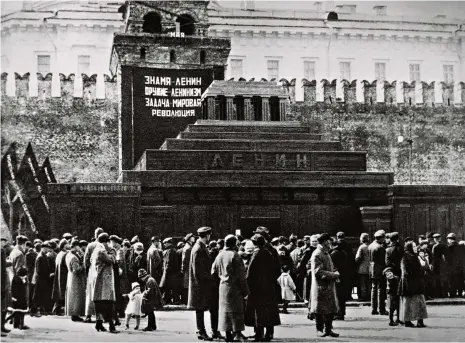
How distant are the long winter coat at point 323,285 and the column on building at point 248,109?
40.4 ft

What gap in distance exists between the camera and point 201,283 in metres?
10.7

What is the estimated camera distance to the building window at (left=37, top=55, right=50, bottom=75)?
118ft

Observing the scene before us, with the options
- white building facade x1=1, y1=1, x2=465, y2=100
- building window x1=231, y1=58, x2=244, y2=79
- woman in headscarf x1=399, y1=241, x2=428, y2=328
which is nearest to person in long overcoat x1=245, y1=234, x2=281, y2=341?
woman in headscarf x1=399, y1=241, x2=428, y2=328

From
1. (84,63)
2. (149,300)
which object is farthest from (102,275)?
(84,63)

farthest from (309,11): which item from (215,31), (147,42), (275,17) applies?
(147,42)

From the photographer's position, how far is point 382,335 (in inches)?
432

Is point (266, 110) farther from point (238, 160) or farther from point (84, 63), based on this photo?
point (84, 63)

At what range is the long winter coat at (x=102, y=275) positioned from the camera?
11.2 m

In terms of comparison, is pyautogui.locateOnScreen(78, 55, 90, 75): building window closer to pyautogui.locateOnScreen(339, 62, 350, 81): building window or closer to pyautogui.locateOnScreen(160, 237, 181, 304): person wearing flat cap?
pyautogui.locateOnScreen(339, 62, 350, 81): building window

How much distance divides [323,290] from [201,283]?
59.4 inches

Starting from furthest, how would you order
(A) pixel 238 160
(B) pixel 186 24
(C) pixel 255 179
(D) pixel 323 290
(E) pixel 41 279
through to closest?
(B) pixel 186 24 → (A) pixel 238 160 → (C) pixel 255 179 → (E) pixel 41 279 → (D) pixel 323 290

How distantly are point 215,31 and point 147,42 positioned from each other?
899 cm

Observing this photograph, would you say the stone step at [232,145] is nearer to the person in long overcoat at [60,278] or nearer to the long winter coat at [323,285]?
the person in long overcoat at [60,278]


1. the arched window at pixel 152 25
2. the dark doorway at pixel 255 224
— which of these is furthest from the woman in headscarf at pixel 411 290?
the arched window at pixel 152 25
